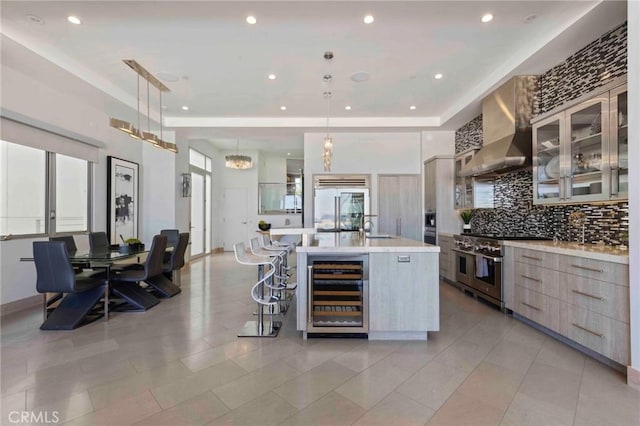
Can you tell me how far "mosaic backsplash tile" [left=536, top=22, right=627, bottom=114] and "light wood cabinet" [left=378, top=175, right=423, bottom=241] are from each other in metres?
2.79

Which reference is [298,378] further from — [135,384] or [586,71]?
[586,71]

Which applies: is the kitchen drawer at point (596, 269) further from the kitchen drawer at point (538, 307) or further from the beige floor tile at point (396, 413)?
the beige floor tile at point (396, 413)

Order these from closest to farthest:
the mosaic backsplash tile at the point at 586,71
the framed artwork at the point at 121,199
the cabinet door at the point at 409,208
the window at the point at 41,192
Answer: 1. the mosaic backsplash tile at the point at 586,71
2. the window at the point at 41,192
3. the framed artwork at the point at 121,199
4. the cabinet door at the point at 409,208

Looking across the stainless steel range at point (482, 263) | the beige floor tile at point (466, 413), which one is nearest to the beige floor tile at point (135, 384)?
the beige floor tile at point (466, 413)

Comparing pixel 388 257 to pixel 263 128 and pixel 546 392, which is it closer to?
pixel 546 392

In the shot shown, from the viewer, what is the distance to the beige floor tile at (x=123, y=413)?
1.73 m

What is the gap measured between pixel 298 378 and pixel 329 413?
45cm

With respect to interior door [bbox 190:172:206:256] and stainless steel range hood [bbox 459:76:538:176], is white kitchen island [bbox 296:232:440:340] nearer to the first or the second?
stainless steel range hood [bbox 459:76:538:176]

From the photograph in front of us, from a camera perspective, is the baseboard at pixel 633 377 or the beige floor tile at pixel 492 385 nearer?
the beige floor tile at pixel 492 385

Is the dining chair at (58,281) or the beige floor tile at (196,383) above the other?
the dining chair at (58,281)

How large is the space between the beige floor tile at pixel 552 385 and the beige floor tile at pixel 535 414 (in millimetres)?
59

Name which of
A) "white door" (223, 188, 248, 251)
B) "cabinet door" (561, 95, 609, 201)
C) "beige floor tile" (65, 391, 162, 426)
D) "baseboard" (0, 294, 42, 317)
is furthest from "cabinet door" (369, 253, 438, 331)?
"white door" (223, 188, 248, 251)

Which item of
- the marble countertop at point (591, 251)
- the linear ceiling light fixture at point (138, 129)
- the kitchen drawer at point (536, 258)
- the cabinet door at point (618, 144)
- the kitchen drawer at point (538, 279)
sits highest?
the linear ceiling light fixture at point (138, 129)

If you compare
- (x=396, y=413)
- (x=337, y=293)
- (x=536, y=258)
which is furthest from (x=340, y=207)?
(x=396, y=413)
